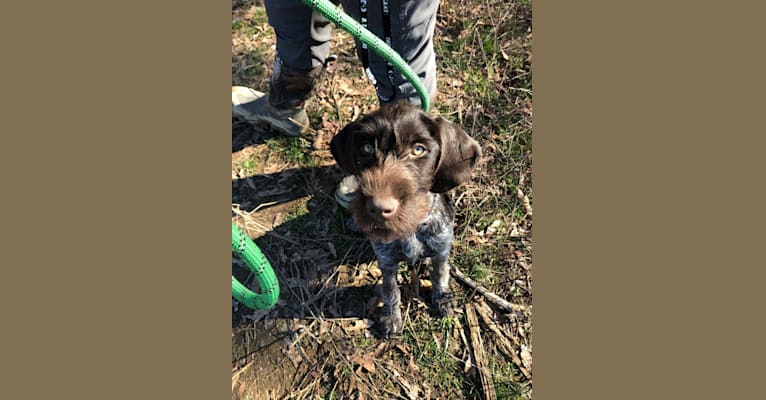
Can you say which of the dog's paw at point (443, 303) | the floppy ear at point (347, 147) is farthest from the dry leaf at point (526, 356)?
the floppy ear at point (347, 147)

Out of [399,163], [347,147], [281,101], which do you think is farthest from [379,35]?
[281,101]

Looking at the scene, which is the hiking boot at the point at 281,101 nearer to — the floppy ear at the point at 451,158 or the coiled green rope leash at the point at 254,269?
the floppy ear at the point at 451,158

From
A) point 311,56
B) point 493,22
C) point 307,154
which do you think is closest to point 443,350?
point 307,154

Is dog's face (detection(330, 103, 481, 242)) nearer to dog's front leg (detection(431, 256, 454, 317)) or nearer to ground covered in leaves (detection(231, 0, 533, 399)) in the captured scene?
dog's front leg (detection(431, 256, 454, 317))

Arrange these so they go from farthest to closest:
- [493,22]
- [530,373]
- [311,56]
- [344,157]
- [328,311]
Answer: [493,22], [311,56], [328,311], [530,373], [344,157]

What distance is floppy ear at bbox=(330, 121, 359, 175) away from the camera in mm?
3271

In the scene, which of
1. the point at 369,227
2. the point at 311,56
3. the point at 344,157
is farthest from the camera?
the point at 311,56

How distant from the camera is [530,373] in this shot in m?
3.77

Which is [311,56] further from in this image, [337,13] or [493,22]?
[493,22]

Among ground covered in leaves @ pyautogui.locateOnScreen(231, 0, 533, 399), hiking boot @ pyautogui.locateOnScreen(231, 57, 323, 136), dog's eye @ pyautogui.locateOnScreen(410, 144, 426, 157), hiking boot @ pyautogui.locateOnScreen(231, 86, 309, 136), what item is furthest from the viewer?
hiking boot @ pyautogui.locateOnScreen(231, 86, 309, 136)

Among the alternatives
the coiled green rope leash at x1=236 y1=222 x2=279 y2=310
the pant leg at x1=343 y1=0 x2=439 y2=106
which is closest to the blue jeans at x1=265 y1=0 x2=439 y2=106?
the pant leg at x1=343 y1=0 x2=439 y2=106

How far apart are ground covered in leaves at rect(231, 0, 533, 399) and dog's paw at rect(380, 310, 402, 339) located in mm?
81

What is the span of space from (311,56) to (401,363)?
295 cm

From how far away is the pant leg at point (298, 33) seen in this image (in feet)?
12.9
